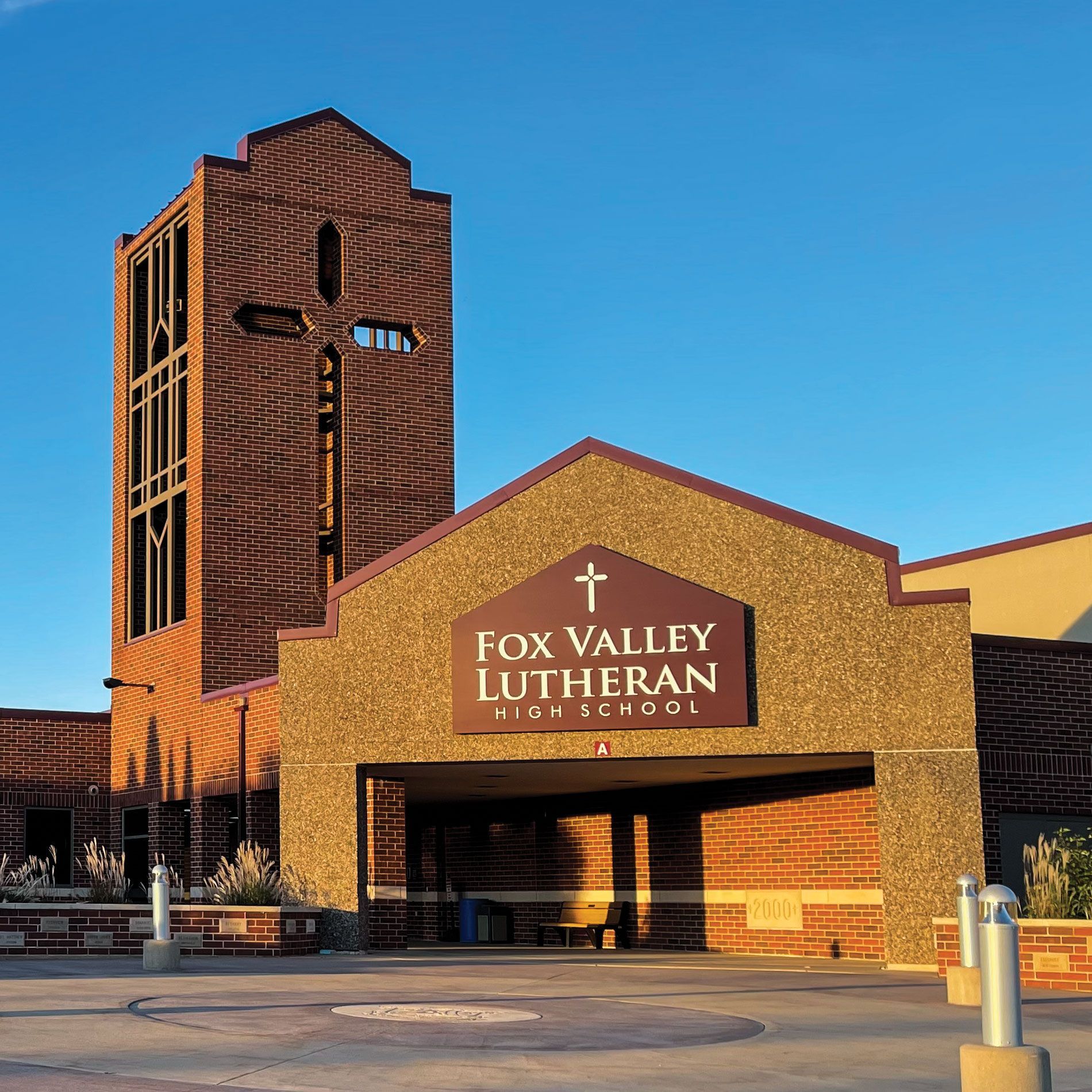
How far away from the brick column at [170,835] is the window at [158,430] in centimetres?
382

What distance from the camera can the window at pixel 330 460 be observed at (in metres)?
34.4

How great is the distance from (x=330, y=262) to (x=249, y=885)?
17055mm

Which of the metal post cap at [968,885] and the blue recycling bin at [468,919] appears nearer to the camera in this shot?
the metal post cap at [968,885]

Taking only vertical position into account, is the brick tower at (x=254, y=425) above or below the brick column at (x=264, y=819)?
above

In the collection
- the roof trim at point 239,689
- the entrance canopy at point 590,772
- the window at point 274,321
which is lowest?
the entrance canopy at point 590,772

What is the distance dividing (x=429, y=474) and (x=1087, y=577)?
13.9 meters

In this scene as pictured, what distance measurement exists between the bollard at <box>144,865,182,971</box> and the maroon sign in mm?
5530

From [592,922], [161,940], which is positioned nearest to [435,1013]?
[161,940]

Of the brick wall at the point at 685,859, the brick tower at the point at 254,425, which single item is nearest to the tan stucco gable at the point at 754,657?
the brick wall at the point at 685,859

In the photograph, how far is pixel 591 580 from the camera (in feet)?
74.2

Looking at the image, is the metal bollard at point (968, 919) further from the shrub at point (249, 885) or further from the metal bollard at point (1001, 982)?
the shrub at point (249, 885)

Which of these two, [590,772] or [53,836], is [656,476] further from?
[53,836]

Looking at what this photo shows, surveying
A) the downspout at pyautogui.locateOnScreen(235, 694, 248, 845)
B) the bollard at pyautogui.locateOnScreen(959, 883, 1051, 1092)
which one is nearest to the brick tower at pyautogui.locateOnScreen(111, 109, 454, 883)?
the downspout at pyautogui.locateOnScreen(235, 694, 248, 845)

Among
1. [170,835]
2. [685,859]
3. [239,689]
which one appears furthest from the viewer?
[170,835]
